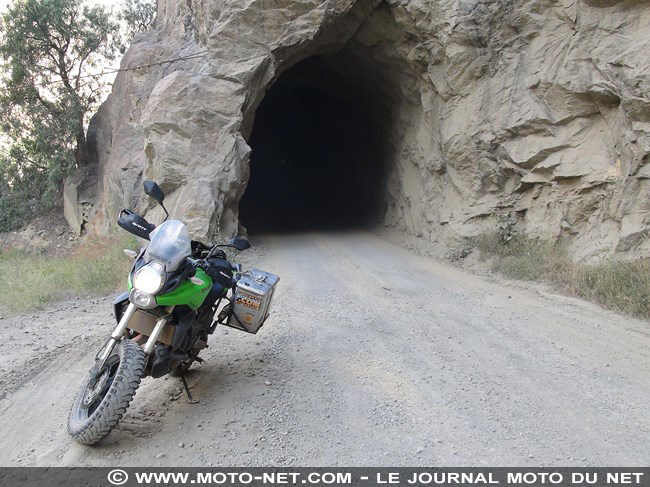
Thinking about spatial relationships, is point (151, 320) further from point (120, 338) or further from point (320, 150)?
point (320, 150)

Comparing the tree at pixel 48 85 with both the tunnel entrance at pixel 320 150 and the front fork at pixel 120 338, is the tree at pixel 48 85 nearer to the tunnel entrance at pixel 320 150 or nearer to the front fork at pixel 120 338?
the tunnel entrance at pixel 320 150

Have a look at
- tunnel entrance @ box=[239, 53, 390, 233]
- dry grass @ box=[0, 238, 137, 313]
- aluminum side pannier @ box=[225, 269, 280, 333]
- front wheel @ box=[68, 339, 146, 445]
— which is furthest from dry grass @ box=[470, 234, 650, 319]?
tunnel entrance @ box=[239, 53, 390, 233]

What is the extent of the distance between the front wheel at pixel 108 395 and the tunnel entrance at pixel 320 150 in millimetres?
12568

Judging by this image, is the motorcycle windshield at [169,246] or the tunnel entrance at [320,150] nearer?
the motorcycle windshield at [169,246]

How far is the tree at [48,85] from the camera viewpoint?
1680 cm

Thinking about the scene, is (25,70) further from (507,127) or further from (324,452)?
(324,452)

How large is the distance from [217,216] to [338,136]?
42.6ft

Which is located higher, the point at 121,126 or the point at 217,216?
the point at 121,126

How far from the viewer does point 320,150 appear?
88.8 ft

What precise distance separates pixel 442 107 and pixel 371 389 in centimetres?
948

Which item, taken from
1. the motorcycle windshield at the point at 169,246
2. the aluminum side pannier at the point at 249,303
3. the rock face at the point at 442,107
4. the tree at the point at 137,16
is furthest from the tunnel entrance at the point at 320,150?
the motorcycle windshield at the point at 169,246

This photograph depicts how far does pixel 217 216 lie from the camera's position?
11836 mm

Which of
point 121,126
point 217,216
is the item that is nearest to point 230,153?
point 217,216

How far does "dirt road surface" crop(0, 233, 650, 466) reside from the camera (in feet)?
11.1
